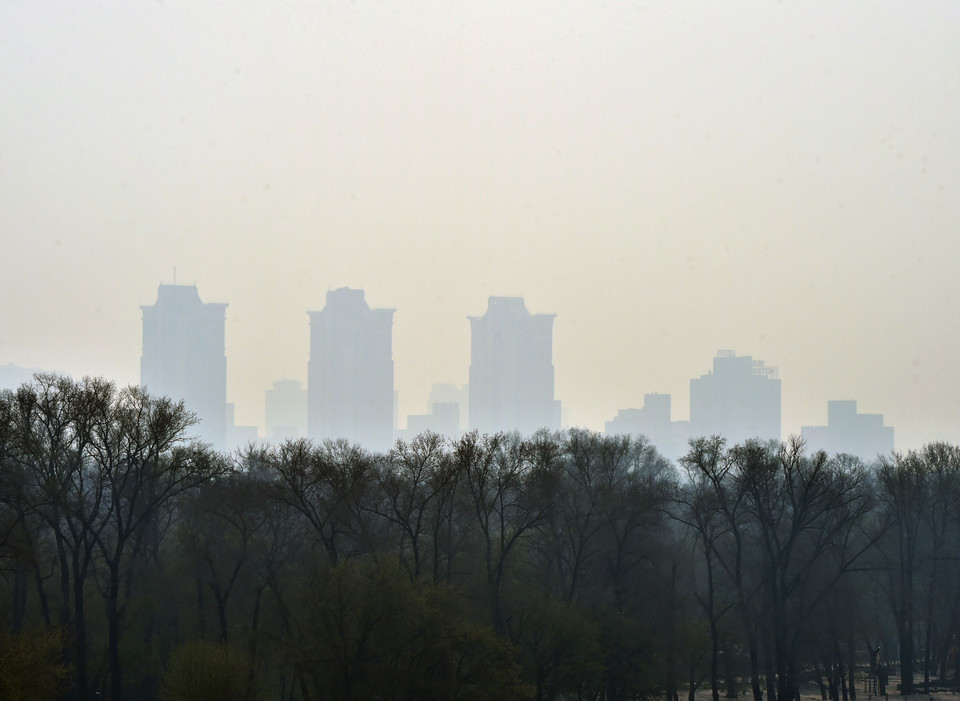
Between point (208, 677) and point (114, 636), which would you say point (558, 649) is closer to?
point (208, 677)

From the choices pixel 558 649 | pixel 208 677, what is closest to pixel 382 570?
pixel 208 677

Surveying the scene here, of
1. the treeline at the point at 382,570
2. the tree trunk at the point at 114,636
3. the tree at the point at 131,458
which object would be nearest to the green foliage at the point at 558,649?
the treeline at the point at 382,570

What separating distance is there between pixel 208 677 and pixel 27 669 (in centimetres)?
498

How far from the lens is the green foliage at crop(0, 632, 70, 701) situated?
27594 mm

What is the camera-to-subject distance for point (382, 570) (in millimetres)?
34938

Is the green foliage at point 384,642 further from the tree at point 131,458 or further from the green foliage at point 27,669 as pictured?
the tree at point 131,458

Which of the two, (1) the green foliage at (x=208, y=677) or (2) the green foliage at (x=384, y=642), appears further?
(2) the green foliage at (x=384, y=642)

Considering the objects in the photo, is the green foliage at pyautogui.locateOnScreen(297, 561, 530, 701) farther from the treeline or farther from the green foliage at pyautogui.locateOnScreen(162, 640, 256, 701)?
the green foliage at pyautogui.locateOnScreen(162, 640, 256, 701)

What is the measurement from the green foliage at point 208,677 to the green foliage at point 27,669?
3127 millimetres

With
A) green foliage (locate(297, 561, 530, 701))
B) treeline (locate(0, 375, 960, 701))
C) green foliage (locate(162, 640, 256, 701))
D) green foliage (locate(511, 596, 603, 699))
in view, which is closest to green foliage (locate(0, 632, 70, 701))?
treeline (locate(0, 375, 960, 701))

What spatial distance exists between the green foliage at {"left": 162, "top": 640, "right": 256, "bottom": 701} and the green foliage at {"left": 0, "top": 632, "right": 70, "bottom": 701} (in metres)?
3.13

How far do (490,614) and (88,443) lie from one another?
14924mm

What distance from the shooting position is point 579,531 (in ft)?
147

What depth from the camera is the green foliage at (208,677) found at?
105 ft
